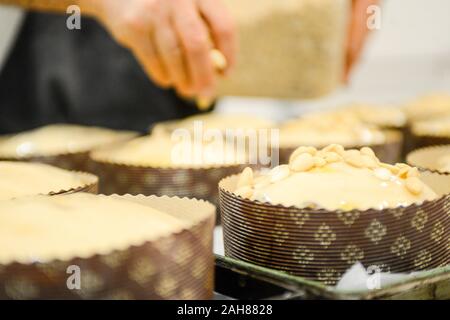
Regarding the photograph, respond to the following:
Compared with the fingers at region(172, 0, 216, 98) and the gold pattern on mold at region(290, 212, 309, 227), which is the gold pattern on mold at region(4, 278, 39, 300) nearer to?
the gold pattern on mold at region(290, 212, 309, 227)

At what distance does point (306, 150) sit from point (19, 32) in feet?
7.76

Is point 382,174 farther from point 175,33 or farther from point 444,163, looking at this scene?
point 175,33

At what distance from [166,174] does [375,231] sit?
2.31 ft

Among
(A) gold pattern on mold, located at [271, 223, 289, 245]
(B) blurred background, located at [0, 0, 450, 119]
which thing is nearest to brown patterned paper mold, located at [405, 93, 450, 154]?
(A) gold pattern on mold, located at [271, 223, 289, 245]

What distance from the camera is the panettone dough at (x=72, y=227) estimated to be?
84 centimetres

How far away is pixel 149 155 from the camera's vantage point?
1840mm

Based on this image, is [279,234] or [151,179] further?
[151,179]

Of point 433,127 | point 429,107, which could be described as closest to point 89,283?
point 433,127

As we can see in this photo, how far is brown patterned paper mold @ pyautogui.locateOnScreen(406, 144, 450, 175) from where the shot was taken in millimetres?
1471

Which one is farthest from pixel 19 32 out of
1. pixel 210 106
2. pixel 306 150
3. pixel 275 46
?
pixel 306 150

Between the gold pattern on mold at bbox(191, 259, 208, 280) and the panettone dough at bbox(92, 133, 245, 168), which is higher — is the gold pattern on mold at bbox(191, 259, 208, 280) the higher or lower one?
the higher one

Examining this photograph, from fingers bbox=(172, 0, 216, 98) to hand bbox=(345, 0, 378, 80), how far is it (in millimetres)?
1043

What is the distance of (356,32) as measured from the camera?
9.35 feet

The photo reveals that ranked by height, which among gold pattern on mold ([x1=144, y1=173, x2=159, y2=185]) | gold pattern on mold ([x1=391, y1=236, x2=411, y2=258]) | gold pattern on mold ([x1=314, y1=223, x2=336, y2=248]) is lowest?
gold pattern on mold ([x1=144, y1=173, x2=159, y2=185])
